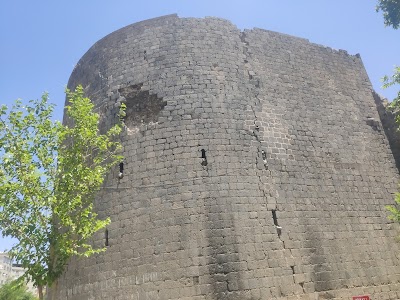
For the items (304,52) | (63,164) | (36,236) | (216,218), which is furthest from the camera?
(304,52)

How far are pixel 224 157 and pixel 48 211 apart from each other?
14.9 feet

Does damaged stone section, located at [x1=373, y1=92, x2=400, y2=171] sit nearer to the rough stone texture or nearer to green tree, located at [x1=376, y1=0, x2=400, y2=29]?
the rough stone texture

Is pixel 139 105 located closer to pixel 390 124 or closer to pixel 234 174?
pixel 234 174

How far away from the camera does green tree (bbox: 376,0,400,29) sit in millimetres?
14391

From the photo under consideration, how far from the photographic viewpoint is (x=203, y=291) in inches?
317

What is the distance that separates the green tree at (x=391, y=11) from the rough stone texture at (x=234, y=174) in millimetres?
3732

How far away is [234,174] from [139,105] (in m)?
3.62

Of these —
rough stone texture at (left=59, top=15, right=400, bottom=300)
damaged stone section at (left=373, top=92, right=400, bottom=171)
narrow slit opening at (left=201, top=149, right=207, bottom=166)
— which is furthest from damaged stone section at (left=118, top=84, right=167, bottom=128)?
damaged stone section at (left=373, top=92, right=400, bottom=171)

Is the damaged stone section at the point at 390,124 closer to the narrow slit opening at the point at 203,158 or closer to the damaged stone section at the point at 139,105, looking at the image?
the narrow slit opening at the point at 203,158

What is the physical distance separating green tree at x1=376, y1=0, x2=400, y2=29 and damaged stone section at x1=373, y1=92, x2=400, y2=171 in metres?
3.39

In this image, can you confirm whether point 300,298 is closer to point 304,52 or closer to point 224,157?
Answer: point 224,157

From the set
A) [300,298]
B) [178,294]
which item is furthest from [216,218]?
[300,298]

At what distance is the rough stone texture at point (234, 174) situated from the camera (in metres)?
8.55

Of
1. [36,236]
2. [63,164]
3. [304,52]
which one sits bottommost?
[36,236]
